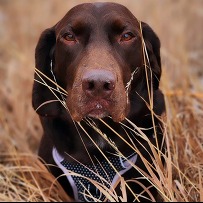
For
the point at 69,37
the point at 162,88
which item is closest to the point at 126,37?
the point at 69,37

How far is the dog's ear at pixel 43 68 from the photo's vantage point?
3.43 meters

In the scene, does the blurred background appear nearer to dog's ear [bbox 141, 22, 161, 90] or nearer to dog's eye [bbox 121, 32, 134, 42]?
dog's ear [bbox 141, 22, 161, 90]

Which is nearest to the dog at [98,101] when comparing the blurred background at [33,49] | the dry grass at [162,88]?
the dry grass at [162,88]

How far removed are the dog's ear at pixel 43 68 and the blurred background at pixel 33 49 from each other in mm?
296

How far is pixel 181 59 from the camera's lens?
196 inches

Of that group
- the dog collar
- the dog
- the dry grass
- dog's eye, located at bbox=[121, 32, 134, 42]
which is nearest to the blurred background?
the dry grass

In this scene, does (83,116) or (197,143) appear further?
(197,143)

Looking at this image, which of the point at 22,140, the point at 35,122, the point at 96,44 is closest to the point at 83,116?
the point at 96,44

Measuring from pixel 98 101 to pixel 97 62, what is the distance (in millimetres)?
209

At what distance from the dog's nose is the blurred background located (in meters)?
0.95

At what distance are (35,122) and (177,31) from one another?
217 cm

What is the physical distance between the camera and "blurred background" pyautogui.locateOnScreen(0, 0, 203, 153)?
182 inches

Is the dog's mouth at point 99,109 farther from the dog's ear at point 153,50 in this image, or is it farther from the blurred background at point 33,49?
the blurred background at point 33,49

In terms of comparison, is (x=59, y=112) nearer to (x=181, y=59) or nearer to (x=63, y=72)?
(x=63, y=72)
